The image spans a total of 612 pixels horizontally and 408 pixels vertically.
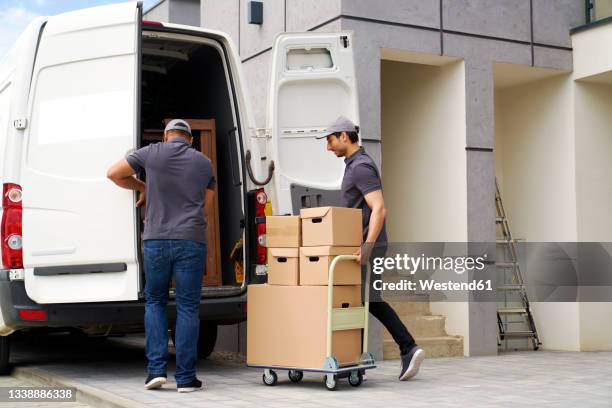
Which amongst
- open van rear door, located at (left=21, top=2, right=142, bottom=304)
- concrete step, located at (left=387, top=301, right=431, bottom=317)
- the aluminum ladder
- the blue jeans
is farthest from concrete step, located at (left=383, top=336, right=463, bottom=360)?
open van rear door, located at (left=21, top=2, right=142, bottom=304)

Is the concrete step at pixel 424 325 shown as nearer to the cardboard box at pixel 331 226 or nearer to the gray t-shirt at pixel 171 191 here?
the cardboard box at pixel 331 226

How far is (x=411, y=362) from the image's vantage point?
21.5ft

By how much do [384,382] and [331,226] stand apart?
1.33 meters

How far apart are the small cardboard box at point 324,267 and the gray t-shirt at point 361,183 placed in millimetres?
292

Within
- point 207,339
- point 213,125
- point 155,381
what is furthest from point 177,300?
point 207,339

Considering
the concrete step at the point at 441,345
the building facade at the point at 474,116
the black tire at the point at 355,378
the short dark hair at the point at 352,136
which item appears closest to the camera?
the black tire at the point at 355,378

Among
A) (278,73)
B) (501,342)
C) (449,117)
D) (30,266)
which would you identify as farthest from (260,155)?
(501,342)

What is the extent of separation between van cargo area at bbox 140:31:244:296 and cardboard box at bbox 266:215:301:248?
2.17ft

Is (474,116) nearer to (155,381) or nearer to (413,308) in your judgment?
(413,308)

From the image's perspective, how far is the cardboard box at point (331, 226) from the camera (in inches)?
241

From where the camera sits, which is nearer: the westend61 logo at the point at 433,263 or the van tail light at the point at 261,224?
the van tail light at the point at 261,224

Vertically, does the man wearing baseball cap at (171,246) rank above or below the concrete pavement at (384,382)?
above

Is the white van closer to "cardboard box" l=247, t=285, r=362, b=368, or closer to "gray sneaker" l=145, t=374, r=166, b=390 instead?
"cardboard box" l=247, t=285, r=362, b=368

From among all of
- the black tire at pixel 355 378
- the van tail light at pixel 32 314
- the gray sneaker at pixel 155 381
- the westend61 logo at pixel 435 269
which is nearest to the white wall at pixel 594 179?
the westend61 logo at pixel 435 269
